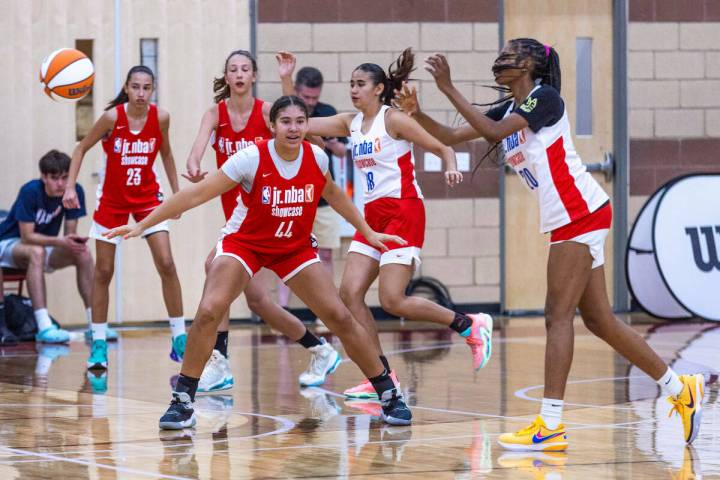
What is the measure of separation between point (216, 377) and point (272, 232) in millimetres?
1688

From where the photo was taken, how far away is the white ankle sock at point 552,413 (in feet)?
18.3

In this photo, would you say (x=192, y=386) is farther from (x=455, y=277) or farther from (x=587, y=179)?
(x=455, y=277)

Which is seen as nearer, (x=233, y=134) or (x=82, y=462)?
(x=82, y=462)

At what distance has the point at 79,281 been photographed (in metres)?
10.7

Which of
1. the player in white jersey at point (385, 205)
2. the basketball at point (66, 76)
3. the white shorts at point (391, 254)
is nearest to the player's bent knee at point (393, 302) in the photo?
the player in white jersey at point (385, 205)

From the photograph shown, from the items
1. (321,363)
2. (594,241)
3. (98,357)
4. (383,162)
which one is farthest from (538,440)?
(98,357)

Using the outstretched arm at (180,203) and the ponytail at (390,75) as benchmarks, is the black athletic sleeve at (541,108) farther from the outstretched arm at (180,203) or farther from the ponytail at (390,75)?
the ponytail at (390,75)

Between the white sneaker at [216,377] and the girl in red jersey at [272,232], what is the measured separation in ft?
4.46

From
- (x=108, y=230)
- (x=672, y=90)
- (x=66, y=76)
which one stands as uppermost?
(x=672, y=90)

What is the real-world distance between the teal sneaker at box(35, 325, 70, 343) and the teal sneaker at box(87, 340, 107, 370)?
1721 mm

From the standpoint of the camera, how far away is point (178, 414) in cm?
611

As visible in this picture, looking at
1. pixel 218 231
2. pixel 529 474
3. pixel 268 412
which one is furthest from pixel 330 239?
pixel 529 474

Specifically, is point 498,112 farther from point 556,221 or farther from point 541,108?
point 556,221

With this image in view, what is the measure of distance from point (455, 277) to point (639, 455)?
6.70 meters
